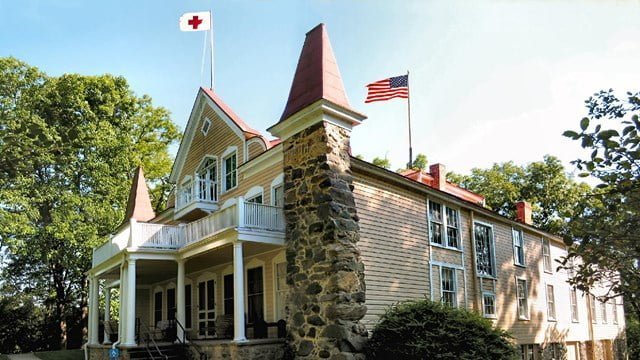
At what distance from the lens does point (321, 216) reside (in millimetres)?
14102

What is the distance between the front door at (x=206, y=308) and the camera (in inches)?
764

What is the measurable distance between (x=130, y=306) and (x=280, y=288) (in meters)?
4.38

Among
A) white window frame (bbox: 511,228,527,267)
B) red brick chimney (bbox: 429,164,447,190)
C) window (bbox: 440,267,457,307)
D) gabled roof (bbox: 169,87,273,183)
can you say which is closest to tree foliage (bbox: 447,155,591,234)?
white window frame (bbox: 511,228,527,267)

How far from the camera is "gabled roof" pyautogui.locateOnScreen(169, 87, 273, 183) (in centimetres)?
1856

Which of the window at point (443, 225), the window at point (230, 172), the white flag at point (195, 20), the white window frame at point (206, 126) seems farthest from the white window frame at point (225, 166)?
the window at point (443, 225)

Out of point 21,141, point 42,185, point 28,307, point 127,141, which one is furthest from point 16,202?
point 21,141

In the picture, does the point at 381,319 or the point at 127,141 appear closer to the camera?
the point at 381,319

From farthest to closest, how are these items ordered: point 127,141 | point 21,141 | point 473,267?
point 127,141, point 473,267, point 21,141

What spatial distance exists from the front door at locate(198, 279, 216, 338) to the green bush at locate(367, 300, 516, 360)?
7742 millimetres

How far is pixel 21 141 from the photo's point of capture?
231 inches

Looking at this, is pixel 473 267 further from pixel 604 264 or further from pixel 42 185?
pixel 42 185

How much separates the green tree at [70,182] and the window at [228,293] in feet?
35.6

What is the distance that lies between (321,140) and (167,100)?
22355mm

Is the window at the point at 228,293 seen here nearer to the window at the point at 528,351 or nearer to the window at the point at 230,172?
the window at the point at 230,172
